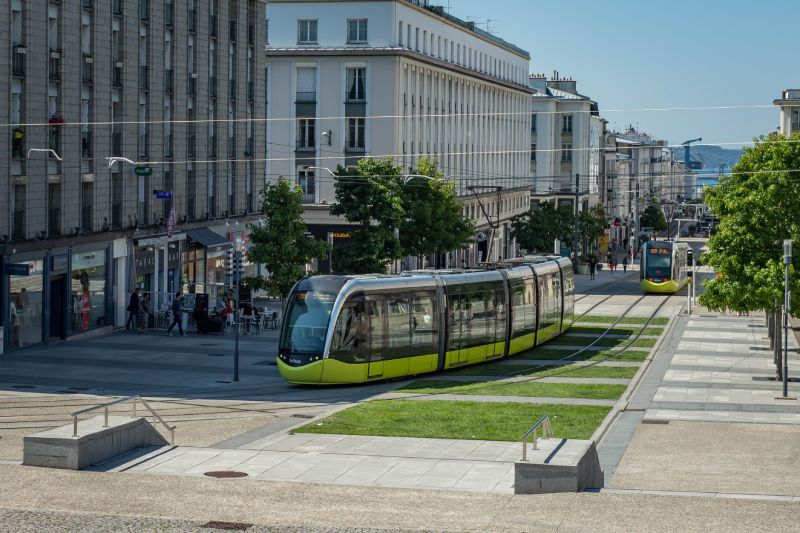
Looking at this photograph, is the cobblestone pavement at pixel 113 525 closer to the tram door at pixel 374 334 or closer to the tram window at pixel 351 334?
the tram window at pixel 351 334

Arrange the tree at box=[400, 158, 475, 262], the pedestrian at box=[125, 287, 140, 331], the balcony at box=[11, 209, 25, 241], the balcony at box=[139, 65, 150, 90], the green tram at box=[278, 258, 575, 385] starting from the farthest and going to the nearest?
the tree at box=[400, 158, 475, 262]
the balcony at box=[139, 65, 150, 90]
the pedestrian at box=[125, 287, 140, 331]
the balcony at box=[11, 209, 25, 241]
the green tram at box=[278, 258, 575, 385]


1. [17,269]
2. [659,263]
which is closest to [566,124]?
[659,263]

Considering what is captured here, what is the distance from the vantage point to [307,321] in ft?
125

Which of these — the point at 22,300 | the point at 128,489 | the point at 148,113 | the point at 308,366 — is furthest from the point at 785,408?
the point at 148,113

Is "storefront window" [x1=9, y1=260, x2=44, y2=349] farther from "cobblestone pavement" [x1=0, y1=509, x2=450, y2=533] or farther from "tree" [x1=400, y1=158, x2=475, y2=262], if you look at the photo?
"tree" [x1=400, y1=158, x2=475, y2=262]

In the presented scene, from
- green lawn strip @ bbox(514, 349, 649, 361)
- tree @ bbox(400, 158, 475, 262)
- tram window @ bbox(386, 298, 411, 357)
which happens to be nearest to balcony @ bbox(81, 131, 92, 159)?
tram window @ bbox(386, 298, 411, 357)

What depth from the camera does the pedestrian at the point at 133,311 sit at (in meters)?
53.9

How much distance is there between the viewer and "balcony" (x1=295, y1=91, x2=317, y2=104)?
86.8 m

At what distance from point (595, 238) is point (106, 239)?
77394 millimetres

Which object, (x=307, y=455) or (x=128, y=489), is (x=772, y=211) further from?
(x=128, y=489)

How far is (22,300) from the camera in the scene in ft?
154

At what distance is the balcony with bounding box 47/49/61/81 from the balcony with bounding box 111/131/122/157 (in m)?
5.11

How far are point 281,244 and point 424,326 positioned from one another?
16.5 metres

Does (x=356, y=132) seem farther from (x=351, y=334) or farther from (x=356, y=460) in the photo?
(x=356, y=460)
